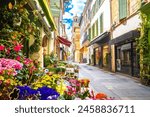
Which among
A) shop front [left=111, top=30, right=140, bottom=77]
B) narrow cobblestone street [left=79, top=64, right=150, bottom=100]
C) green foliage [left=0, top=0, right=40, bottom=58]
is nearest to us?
green foliage [left=0, top=0, right=40, bottom=58]

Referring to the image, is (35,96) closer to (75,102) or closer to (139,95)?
(75,102)

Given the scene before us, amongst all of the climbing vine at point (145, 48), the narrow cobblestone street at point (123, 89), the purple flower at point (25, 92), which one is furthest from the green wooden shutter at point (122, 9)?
the purple flower at point (25, 92)

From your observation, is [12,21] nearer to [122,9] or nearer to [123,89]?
[123,89]

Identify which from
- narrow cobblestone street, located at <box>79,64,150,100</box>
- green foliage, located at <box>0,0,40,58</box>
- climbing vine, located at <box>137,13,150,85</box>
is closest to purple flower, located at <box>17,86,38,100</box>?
green foliage, located at <box>0,0,40,58</box>

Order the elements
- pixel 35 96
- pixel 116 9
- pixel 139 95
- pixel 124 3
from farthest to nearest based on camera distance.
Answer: pixel 116 9
pixel 124 3
pixel 139 95
pixel 35 96

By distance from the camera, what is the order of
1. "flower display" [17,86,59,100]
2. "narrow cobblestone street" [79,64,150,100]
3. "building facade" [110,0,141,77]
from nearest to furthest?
"flower display" [17,86,59,100]
"narrow cobblestone street" [79,64,150,100]
"building facade" [110,0,141,77]

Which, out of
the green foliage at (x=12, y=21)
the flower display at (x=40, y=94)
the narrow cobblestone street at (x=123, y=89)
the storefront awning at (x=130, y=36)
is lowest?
the narrow cobblestone street at (x=123, y=89)

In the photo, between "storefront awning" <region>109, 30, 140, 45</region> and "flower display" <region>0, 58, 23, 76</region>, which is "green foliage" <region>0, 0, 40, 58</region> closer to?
"flower display" <region>0, 58, 23, 76</region>

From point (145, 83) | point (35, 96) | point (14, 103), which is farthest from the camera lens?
point (145, 83)

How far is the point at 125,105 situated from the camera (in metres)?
1.94

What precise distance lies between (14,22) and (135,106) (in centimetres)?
411

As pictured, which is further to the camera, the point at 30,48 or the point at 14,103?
the point at 30,48

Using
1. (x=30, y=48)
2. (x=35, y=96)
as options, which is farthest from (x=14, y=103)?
(x=30, y=48)

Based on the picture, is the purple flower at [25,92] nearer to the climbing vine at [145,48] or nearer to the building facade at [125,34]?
the climbing vine at [145,48]
